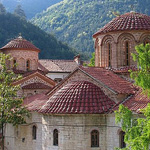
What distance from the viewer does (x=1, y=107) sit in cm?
1833

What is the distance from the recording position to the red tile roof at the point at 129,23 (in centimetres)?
1907

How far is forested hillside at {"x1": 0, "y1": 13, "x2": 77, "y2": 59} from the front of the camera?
6938cm

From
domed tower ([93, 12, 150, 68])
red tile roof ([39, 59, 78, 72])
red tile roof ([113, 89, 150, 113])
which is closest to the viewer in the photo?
red tile roof ([113, 89, 150, 113])

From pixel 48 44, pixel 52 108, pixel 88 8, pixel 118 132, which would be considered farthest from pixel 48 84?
pixel 88 8

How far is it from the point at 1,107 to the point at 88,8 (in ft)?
437

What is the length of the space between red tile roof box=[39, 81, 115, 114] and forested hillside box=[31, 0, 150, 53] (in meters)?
96.6

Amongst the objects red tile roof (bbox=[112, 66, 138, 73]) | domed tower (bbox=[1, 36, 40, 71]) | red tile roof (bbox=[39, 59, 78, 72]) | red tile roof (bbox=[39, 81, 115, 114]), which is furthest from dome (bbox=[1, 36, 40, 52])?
red tile roof (bbox=[39, 59, 78, 72])

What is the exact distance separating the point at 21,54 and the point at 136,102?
13.2 meters

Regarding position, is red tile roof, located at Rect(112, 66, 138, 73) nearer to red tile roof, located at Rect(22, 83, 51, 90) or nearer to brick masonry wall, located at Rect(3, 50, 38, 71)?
red tile roof, located at Rect(22, 83, 51, 90)

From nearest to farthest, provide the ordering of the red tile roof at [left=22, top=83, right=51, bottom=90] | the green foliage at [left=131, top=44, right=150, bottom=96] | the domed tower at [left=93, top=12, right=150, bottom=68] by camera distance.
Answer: the green foliage at [left=131, top=44, right=150, bottom=96] < the domed tower at [left=93, top=12, right=150, bottom=68] < the red tile roof at [left=22, top=83, right=51, bottom=90]

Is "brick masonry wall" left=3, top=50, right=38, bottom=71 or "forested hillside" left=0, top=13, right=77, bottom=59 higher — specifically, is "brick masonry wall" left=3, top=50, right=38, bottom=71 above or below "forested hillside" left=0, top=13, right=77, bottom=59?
below

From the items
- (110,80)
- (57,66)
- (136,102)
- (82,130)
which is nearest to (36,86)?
(110,80)

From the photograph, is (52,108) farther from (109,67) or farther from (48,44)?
(48,44)

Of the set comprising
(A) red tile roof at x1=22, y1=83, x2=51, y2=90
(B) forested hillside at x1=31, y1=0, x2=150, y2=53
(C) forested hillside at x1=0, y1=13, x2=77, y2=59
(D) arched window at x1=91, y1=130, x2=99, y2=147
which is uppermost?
(B) forested hillside at x1=31, y1=0, x2=150, y2=53
